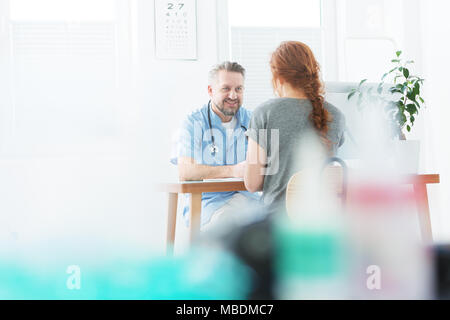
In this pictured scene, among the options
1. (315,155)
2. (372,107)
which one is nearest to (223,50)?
(372,107)

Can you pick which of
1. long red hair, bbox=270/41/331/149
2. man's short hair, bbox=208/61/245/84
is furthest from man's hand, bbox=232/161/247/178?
man's short hair, bbox=208/61/245/84

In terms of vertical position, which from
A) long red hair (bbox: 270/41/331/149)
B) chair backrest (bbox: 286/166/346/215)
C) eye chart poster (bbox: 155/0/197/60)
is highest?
eye chart poster (bbox: 155/0/197/60)

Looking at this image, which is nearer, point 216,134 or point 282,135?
point 282,135

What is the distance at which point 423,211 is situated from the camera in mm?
312

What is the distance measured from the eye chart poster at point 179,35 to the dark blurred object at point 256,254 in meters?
1.83

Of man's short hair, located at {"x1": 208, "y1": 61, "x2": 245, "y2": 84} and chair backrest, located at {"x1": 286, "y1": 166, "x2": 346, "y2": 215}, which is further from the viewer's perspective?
man's short hair, located at {"x1": 208, "y1": 61, "x2": 245, "y2": 84}

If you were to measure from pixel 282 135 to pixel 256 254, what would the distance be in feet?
0.45

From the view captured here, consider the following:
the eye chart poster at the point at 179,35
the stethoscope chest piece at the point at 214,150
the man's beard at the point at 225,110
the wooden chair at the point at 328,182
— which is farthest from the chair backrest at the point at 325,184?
the eye chart poster at the point at 179,35

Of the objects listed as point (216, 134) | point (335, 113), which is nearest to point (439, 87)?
point (335, 113)

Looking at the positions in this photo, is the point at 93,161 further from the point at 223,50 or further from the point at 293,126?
the point at 223,50

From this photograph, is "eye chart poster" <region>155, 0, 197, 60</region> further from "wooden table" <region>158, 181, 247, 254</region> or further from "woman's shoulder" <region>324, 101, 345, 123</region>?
"woman's shoulder" <region>324, 101, 345, 123</region>

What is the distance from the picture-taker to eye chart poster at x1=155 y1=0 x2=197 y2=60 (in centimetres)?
202

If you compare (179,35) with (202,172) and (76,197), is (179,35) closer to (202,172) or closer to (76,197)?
(202,172)
